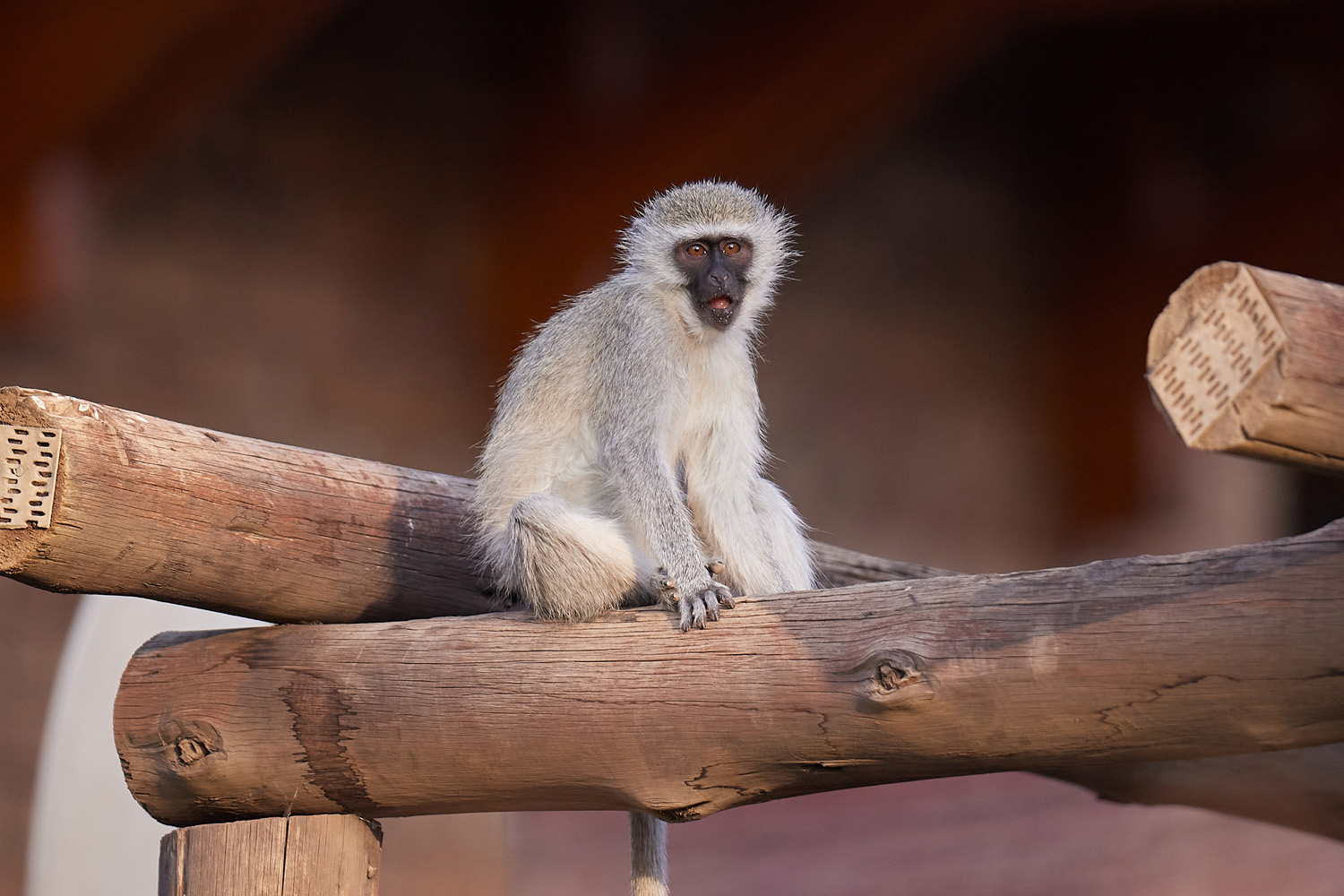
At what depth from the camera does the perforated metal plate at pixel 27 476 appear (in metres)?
2.29

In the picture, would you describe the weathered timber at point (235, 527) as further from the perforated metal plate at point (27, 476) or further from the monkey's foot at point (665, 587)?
the monkey's foot at point (665, 587)

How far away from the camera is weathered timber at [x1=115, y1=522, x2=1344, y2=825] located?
1.86 meters

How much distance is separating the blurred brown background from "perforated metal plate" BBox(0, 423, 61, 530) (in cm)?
239

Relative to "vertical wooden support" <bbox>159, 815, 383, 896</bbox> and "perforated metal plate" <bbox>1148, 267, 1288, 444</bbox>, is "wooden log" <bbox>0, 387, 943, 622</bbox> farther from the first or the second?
"perforated metal plate" <bbox>1148, 267, 1288, 444</bbox>

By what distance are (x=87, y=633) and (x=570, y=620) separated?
8.34ft

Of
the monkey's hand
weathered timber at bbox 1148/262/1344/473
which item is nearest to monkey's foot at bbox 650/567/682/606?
the monkey's hand

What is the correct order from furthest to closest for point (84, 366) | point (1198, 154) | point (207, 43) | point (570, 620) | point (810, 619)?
point (1198, 154) → point (84, 366) → point (207, 43) → point (570, 620) → point (810, 619)

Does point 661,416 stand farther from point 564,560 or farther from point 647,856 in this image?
point 647,856

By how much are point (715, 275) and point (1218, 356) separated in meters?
1.80

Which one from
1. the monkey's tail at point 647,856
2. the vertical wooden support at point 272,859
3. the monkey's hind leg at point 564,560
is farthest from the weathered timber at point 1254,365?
the vertical wooden support at point 272,859

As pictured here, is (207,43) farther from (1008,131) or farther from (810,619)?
(1008,131)

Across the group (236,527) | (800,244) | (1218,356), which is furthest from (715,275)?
(800,244)

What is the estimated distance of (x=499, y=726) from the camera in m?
2.49

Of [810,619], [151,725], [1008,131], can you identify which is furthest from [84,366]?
[1008,131]
